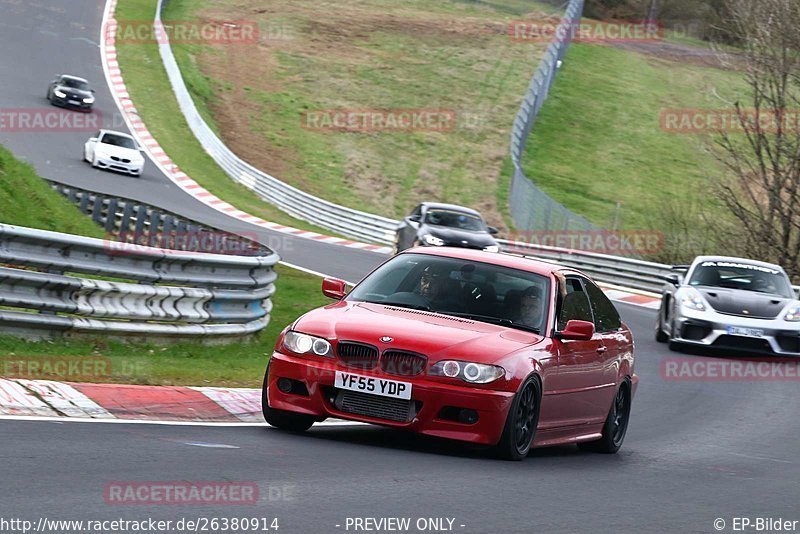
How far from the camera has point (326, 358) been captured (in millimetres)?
9008

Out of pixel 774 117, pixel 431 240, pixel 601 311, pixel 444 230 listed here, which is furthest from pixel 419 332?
pixel 774 117

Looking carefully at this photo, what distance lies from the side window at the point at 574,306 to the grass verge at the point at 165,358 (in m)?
2.90

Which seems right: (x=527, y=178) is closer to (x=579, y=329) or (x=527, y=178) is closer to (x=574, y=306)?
(x=574, y=306)

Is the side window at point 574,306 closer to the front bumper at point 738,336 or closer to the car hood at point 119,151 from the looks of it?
the front bumper at point 738,336

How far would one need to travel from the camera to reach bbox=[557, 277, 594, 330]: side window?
1018 cm

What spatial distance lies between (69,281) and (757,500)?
579 cm

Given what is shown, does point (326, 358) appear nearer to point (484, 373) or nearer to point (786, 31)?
point (484, 373)

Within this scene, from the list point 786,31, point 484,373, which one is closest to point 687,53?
point 786,31

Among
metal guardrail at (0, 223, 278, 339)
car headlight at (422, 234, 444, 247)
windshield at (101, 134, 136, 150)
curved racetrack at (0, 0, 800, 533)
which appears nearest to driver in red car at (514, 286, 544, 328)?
curved racetrack at (0, 0, 800, 533)

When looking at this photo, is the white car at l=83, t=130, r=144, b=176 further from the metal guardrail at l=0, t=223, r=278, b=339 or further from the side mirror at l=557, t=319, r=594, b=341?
the side mirror at l=557, t=319, r=594, b=341

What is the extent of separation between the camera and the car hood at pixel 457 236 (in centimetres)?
2711

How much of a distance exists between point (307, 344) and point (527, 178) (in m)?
37.9

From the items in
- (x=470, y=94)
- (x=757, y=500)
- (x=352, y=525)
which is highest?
(x=352, y=525)

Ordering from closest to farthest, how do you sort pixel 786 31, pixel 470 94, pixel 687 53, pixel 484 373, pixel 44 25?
pixel 484 373
pixel 786 31
pixel 44 25
pixel 470 94
pixel 687 53
